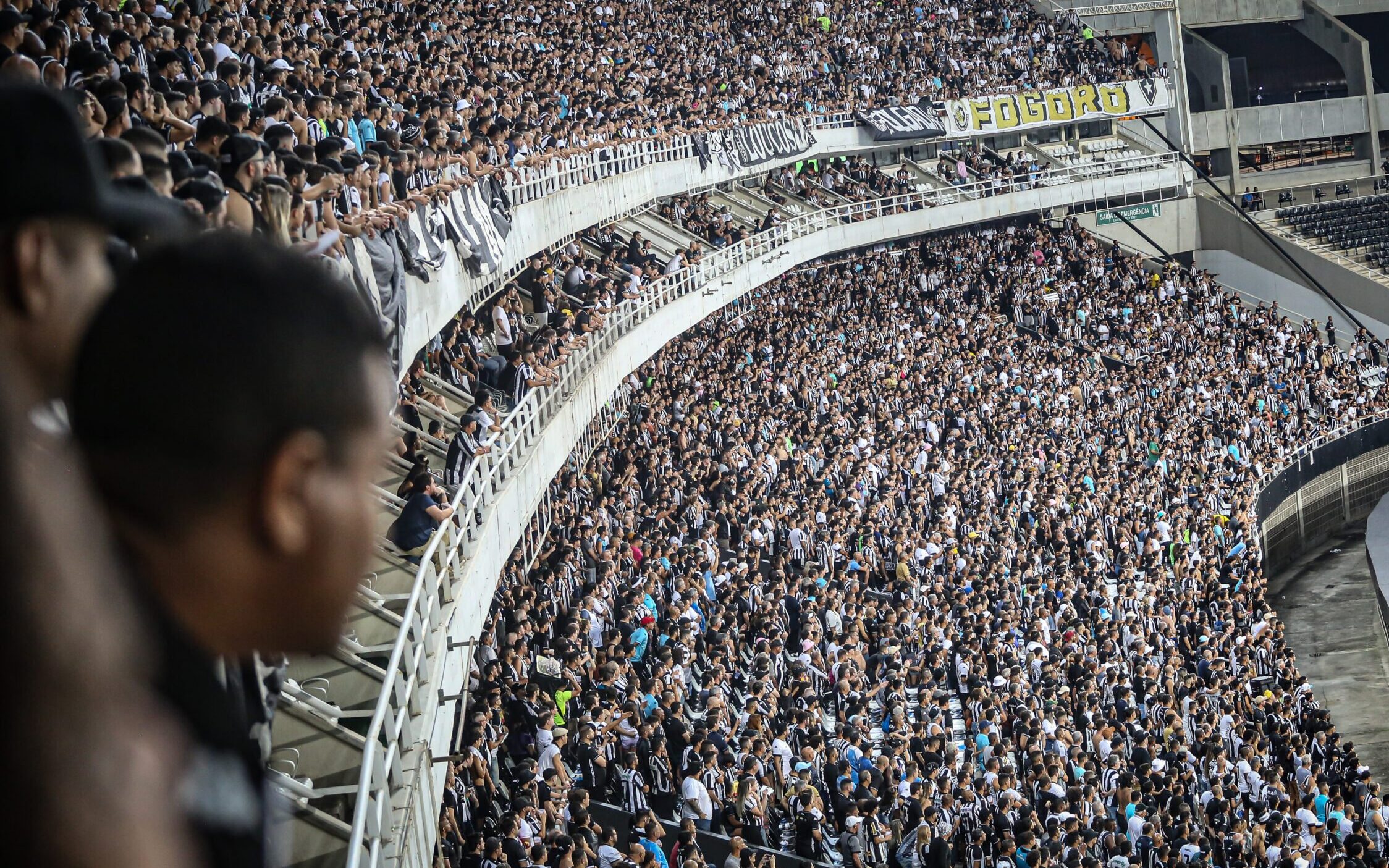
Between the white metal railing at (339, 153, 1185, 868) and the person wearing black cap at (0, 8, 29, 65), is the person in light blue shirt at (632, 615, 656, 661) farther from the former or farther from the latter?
the person wearing black cap at (0, 8, 29, 65)

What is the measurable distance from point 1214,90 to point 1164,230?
7644 millimetres

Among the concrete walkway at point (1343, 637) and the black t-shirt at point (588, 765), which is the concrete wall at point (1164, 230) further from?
the black t-shirt at point (588, 765)

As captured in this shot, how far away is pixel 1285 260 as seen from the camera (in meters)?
36.4

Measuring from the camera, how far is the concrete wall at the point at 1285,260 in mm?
34812

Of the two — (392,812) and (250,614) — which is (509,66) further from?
(250,614)

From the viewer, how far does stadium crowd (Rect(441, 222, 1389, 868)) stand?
1056 cm

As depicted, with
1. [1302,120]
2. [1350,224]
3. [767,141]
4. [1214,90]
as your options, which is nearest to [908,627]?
[767,141]

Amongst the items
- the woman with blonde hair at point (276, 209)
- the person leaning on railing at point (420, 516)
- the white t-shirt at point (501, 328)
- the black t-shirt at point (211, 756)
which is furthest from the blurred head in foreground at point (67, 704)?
the white t-shirt at point (501, 328)

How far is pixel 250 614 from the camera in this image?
38.6 inches

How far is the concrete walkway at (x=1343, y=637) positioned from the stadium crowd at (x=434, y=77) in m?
14.3

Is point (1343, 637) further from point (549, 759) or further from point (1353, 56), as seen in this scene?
point (1353, 56)

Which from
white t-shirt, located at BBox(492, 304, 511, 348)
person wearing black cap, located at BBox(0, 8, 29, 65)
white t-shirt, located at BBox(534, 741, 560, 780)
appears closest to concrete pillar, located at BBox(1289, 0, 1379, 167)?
white t-shirt, located at BBox(492, 304, 511, 348)

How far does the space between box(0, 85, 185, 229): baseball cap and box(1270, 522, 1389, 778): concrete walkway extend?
19.9m

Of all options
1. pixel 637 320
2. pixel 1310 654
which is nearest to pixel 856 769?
pixel 637 320
